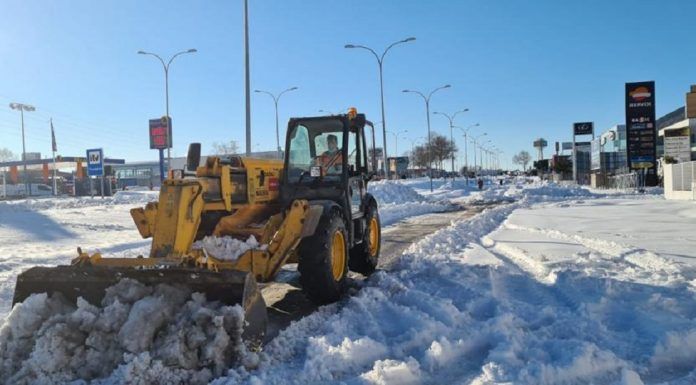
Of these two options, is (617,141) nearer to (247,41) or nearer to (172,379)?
(247,41)

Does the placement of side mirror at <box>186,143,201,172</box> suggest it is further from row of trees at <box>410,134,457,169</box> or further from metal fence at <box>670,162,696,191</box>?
row of trees at <box>410,134,457,169</box>

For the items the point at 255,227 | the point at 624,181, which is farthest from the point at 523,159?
the point at 255,227

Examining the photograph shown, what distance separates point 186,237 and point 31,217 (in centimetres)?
1771

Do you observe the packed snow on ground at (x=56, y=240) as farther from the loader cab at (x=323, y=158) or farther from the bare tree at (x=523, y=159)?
the bare tree at (x=523, y=159)

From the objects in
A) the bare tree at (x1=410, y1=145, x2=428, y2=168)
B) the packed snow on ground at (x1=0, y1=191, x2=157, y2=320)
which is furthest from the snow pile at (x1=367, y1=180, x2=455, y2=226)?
the bare tree at (x1=410, y1=145, x2=428, y2=168)

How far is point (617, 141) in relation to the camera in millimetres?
94812

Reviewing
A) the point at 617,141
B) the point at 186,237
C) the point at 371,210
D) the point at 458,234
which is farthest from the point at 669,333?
the point at 617,141

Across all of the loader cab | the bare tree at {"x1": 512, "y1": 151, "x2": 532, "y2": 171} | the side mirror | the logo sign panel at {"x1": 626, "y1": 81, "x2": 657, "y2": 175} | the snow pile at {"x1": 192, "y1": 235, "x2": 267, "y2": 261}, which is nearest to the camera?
the snow pile at {"x1": 192, "y1": 235, "x2": 267, "y2": 261}

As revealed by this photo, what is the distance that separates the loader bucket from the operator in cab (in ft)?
11.2

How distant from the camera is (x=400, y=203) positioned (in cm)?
3356

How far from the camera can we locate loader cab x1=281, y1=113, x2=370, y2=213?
8.07 metres

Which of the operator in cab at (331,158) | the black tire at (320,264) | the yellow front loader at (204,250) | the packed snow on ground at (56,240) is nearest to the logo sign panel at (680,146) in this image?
the packed snow on ground at (56,240)

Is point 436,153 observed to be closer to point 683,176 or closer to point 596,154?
point 596,154

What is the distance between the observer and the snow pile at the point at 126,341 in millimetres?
4383
